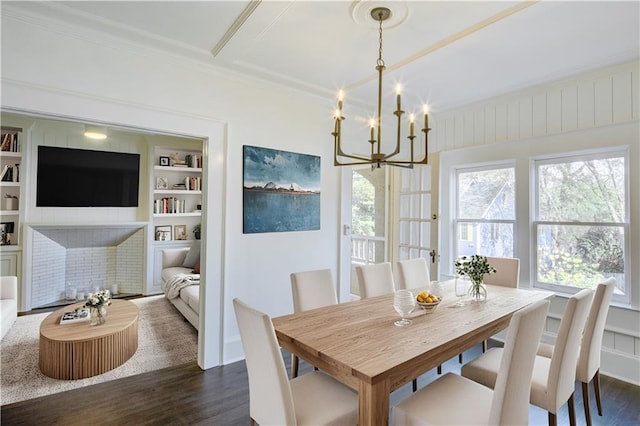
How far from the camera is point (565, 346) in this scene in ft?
5.41

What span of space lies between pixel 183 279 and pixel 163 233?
1515mm

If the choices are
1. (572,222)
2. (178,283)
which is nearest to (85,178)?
(178,283)

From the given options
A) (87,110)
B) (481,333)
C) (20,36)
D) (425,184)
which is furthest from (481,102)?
(20,36)

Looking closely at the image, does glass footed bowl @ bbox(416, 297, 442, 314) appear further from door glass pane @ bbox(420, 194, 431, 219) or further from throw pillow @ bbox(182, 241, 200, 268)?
throw pillow @ bbox(182, 241, 200, 268)

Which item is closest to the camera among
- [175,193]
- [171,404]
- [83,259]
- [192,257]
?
[171,404]

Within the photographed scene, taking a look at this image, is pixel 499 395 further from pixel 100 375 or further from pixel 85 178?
pixel 85 178

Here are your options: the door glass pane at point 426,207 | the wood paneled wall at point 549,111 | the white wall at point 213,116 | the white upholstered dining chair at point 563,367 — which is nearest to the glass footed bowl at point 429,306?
the white upholstered dining chair at point 563,367

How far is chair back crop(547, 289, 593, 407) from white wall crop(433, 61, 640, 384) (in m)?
1.63

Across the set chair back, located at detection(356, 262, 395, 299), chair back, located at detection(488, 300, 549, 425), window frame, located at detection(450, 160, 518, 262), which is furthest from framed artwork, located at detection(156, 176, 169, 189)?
chair back, located at detection(488, 300, 549, 425)

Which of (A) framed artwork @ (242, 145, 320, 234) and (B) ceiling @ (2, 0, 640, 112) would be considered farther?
(A) framed artwork @ (242, 145, 320, 234)

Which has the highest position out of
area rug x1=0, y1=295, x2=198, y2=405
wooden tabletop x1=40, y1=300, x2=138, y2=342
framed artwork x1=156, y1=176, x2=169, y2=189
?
framed artwork x1=156, y1=176, x2=169, y2=189

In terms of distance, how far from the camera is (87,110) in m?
2.34

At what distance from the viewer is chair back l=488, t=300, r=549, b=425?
4.27 ft

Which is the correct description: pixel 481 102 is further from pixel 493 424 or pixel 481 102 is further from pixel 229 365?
pixel 229 365
